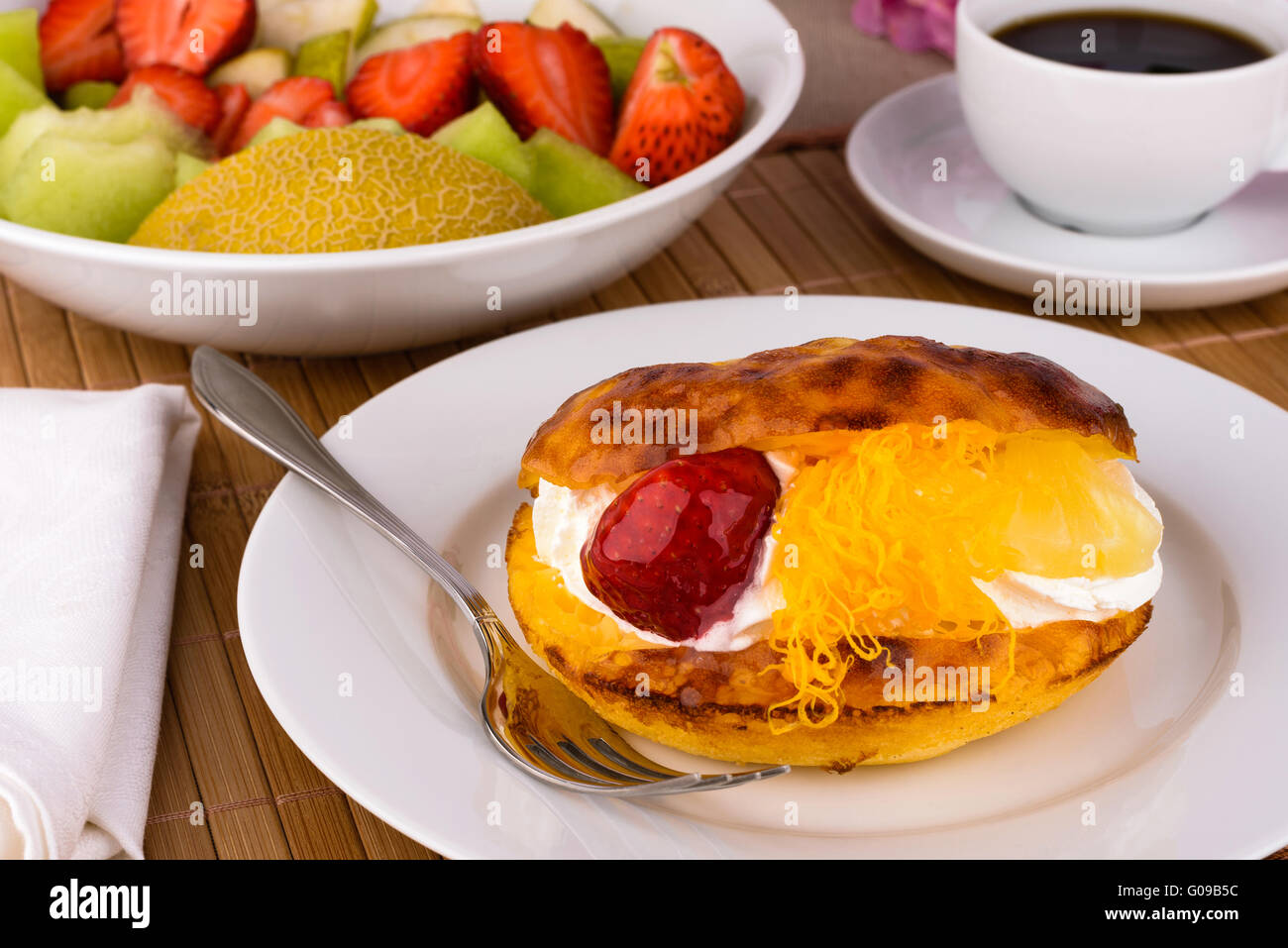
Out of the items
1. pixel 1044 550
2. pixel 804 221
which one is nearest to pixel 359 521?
pixel 1044 550

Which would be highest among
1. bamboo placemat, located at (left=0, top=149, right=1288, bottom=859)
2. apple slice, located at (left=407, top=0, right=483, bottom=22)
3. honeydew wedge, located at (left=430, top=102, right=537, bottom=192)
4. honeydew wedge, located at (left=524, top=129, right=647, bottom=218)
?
apple slice, located at (left=407, top=0, right=483, bottom=22)

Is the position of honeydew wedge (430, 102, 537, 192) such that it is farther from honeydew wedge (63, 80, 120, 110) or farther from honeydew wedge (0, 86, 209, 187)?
honeydew wedge (63, 80, 120, 110)

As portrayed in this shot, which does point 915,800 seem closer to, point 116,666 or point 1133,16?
point 116,666

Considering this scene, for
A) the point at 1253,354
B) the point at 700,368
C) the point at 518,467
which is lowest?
the point at 1253,354

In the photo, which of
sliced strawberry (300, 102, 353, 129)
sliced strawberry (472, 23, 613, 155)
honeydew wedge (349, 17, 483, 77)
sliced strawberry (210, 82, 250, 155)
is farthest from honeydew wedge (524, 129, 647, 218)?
sliced strawberry (210, 82, 250, 155)

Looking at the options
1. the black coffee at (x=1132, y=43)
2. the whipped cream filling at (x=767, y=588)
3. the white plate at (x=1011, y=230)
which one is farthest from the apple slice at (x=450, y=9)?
the whipped cream filling at (x=767, y=588)
